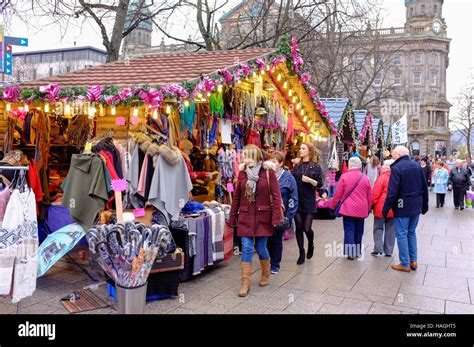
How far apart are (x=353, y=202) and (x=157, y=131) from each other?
10.8 ft

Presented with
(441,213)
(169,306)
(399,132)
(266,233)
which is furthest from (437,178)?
(169,306)

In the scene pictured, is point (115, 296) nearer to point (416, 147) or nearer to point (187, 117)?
point (187, 117)

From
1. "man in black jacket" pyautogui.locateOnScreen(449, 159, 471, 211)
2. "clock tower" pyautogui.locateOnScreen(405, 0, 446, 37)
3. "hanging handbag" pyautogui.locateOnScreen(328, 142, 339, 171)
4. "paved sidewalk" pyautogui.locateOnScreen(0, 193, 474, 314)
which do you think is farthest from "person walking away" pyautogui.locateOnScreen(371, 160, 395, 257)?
"clock tower" pyautogui.locateOnScreen(405, 0, 446, 37)

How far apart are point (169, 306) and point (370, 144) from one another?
1442 centimetres

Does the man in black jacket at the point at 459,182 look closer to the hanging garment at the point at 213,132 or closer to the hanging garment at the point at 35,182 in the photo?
the hanging garment at the point at 213,132

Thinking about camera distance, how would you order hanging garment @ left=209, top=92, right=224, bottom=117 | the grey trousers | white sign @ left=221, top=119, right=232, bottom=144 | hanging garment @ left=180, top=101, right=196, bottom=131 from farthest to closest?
1. white sign @ left=221, top=119, right=232, bottom=144
2. hanging garment @ left=209, top=92, right=224, bottom=117
3. the grey trousers
4. hanging garment @ left=180, top=101, right=196, bottom=131

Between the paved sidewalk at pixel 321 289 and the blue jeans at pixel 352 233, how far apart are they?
21 cm

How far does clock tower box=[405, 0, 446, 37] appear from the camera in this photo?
71562 mm

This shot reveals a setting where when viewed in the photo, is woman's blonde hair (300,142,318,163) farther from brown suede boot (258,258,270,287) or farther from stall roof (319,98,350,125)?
stall roof (319,98,350,125)

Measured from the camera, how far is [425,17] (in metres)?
76.7

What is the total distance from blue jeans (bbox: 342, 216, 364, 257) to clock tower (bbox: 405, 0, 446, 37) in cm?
6750

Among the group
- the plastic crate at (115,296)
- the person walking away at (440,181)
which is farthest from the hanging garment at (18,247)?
the person walking away at (440,181)

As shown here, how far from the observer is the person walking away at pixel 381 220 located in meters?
7.66
